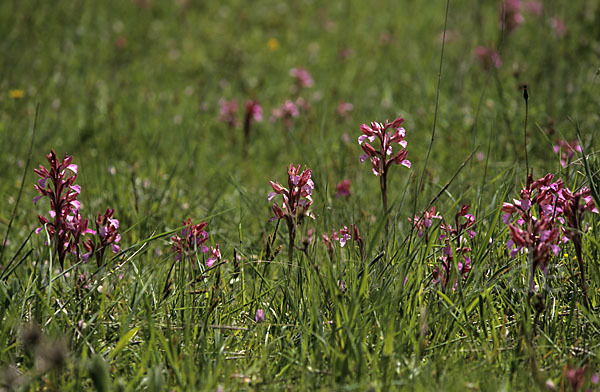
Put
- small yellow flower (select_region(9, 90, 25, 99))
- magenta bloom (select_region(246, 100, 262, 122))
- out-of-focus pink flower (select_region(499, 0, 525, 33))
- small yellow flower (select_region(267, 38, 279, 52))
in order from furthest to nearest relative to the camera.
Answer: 1. small yellow flower (select_region(267, 38, 279, 52))
2. out-of-focus pink flower (select_region(499, 0, 525, 33))
3. small yellow flower (select_region(9, 90, 25, 99))
4. magenta bloom (select_region(246, 100, 262, 122))

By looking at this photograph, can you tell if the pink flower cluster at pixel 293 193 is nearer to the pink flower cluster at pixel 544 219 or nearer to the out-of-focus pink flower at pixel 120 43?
the pink flower cluster at pixel 544 219

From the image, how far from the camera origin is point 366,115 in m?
5.49

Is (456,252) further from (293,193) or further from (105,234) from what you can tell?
(105,234)

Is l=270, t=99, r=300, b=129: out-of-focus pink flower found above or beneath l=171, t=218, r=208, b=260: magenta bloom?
above

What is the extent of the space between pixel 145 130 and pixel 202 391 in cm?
348

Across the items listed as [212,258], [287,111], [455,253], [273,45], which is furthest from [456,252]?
[273,45]

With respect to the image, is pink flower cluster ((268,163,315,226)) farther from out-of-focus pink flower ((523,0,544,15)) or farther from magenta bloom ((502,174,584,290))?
out-of-focus pink flower ((523,0,544,15))

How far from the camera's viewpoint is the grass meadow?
205 centimetres

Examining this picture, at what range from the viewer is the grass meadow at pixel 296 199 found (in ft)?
6.74

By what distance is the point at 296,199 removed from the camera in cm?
237

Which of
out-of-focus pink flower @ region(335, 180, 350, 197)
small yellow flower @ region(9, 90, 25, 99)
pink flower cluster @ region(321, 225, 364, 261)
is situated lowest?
pink flower cluster @ region(321, 225, 364, 261)

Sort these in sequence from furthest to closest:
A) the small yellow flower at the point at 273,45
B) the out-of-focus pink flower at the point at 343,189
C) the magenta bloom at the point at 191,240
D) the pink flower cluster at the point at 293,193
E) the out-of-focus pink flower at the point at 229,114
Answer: the small yellow flower at the point at 273,45 → the out-of-focus pink flower at the point at 229,114 → the out-of-focus pink flower at the point at 343,189 → the magenta bloom at the point at 191,240 → the pink flower cluster at the point at 293,193

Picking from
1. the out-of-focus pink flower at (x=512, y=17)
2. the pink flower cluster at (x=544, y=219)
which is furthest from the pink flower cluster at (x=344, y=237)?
the out-of-focus pink flower at (x=512, y=17)

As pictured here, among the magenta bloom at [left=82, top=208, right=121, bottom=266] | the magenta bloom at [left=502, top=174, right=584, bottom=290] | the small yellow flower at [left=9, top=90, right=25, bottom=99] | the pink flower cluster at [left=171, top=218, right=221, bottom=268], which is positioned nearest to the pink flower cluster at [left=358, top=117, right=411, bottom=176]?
the magenta bloom at [left=502, top=174, right=584, bottom=290]
